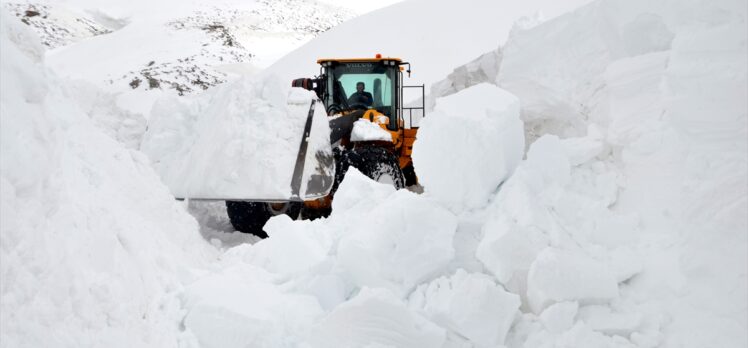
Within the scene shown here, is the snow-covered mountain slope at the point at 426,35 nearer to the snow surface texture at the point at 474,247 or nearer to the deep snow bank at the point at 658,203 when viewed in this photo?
the deep snow bank at the point at 658,203

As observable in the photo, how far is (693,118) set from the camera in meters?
3.31

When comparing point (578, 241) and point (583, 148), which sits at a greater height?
point (583, 148)

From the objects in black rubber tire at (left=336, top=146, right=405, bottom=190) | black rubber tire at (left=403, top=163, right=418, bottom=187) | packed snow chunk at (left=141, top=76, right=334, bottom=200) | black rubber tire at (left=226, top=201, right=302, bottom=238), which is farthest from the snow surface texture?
black rubber tire at (left=403, top=163, right=418, bottom=187)

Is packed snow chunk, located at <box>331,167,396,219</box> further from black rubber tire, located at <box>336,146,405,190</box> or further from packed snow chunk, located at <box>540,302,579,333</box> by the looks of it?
black rubber tire, located at <box>336,146,405,190</box>

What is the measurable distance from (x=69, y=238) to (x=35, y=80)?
0.60 meters

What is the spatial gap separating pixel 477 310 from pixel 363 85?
4.90 m

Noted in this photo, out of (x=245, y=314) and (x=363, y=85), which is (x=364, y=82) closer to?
(x=363, y=85)

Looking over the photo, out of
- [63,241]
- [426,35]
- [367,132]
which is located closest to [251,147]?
[367,132]

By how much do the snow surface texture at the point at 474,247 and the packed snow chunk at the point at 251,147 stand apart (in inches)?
48.4

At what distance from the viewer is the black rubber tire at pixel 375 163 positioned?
5.89 m

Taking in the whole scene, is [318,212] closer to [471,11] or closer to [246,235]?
[246,235]

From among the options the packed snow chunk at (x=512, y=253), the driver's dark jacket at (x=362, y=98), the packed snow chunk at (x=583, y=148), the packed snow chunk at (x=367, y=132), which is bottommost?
the packed snow chunk at (x=512, y=253)

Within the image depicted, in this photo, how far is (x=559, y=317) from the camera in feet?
9.09

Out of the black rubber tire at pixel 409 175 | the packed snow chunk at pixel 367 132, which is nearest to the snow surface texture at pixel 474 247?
the packed snow chunk at pixel 367 132
